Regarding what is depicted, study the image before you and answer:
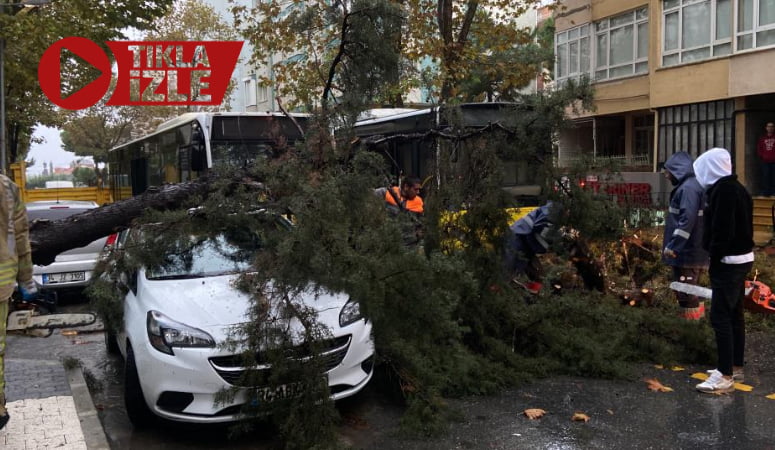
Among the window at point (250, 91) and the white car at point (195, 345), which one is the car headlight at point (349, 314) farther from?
the window at point (250, 91)

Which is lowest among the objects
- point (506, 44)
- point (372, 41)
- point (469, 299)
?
point (469, 299)

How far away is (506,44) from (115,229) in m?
14.2

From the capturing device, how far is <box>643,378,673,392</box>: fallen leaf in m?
5.95

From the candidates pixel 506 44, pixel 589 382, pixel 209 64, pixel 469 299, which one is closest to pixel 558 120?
pixel 469 299

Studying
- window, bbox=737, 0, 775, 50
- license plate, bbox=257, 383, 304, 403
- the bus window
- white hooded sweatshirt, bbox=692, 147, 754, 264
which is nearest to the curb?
license plate, bbox=257, 383, 304, 403

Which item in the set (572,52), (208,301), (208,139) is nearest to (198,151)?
(208,139)

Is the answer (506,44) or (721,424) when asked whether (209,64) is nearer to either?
(506,44)

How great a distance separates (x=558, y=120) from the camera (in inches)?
258

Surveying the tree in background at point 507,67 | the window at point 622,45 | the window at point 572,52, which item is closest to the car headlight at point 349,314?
the tree in background at point 507,67

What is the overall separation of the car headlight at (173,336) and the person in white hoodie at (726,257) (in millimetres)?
3915

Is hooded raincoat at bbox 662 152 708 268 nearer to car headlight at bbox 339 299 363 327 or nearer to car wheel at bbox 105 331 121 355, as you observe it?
car headlight at bbox 339 299 363 327

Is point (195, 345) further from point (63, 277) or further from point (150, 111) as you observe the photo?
point (150, 111)

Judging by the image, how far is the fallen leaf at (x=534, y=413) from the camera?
545cm

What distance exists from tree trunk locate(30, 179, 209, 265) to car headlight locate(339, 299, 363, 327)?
179 cm
